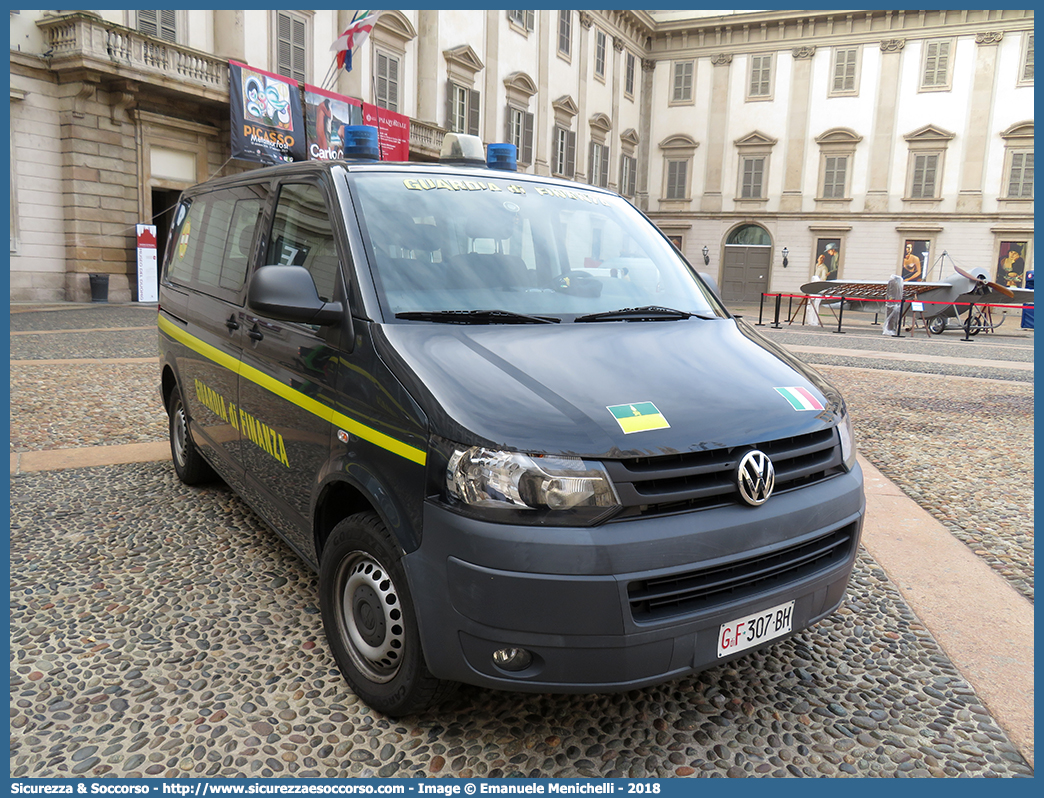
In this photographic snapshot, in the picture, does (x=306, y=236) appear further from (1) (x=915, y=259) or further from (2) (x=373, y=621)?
(1) (x=915, y=259)

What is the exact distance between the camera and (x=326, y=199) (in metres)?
2.94

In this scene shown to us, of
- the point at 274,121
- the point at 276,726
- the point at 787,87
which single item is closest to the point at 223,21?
the point at 274,121

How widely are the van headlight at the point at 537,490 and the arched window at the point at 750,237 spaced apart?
1590 inches

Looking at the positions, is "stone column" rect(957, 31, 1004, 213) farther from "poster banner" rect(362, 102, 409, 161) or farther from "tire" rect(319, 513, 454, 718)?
"tire" rect(319, 513, 454, 718)

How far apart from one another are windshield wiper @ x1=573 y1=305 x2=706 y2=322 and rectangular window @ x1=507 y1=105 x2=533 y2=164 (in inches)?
1164

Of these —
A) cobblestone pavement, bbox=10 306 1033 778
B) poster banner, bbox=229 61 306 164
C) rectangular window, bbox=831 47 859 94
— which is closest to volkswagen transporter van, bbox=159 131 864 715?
cobblestone pavement, bbox=10 306 1033 778

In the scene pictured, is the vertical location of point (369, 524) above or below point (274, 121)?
below

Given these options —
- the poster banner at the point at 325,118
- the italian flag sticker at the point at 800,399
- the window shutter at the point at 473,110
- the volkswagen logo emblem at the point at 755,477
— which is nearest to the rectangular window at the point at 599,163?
→ the window shutter at the point at 473,110

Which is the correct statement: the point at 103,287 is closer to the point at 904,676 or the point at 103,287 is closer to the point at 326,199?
the point at 326,199

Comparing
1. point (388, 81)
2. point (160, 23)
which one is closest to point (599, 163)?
point (388, 81)

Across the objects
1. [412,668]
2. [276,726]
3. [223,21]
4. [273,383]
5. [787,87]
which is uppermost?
[787,87]

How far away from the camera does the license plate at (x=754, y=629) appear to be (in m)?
2.19

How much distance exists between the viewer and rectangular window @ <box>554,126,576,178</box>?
34812mm

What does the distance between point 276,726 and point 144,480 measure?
115 inches
